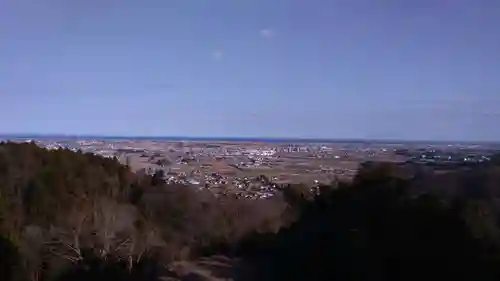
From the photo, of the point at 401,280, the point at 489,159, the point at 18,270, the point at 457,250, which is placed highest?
the point at 489,159

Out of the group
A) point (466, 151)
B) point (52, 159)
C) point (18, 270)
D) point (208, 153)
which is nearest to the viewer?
point (466, 151)

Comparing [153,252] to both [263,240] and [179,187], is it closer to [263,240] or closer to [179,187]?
[263,240]

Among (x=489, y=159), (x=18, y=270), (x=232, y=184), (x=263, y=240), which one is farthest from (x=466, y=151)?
(x=232, y=184)

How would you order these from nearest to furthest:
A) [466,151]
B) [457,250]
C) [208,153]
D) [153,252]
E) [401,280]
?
[457,250] → [401,280] → [466,151] → [153,252] → [208,153]

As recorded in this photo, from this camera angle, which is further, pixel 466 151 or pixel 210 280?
pixel 210 280

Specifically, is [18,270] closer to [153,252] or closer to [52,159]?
[153,252]

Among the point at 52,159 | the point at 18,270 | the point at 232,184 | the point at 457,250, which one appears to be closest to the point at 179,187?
the point at 232,184

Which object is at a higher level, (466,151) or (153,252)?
(466,151)
